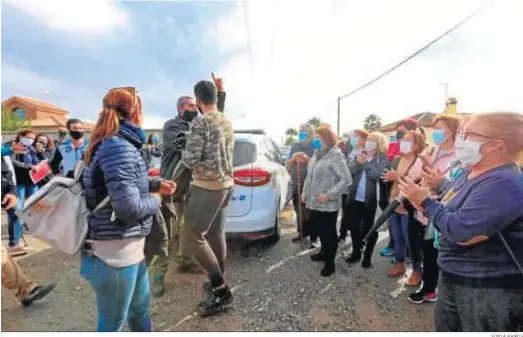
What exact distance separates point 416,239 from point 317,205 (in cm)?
86

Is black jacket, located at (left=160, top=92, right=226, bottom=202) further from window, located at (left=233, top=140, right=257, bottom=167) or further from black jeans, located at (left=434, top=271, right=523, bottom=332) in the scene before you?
black jeans, located at (left=434, top=271, right=523, bottom=332)

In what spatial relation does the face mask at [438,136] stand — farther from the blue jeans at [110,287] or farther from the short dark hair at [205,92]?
the blue jeans at [110,287]

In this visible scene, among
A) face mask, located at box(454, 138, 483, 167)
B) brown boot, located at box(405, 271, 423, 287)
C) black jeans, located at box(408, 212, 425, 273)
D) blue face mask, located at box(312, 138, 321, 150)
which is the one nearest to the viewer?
face mask, located at box(454, 138, 483, 167)

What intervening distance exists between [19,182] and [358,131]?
4.12m

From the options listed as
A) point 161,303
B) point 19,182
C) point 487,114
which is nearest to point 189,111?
point 161,303

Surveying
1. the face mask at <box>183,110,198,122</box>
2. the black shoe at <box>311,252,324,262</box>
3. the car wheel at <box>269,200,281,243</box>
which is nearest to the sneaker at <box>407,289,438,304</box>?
the black shoe at <box>311,252,324,262</box>

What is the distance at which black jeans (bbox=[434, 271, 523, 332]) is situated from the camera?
1247 mm

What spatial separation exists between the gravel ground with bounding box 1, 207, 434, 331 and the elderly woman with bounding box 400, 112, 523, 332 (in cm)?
101

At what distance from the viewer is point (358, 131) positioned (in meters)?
3.55

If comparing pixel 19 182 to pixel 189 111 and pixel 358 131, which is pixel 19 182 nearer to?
pixel 189 111

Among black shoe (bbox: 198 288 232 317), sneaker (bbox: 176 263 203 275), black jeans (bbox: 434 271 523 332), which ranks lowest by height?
sneaker (bbox: 176 263 203 275)

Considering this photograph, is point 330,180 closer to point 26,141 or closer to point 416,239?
point 416,239

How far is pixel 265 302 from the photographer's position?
2.49 m

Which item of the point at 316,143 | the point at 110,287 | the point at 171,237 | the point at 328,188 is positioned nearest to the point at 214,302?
the point at 171,237
